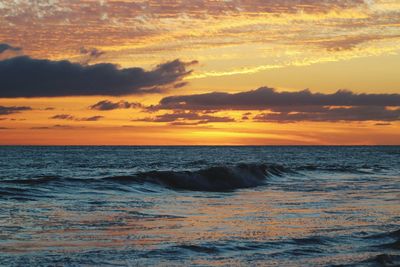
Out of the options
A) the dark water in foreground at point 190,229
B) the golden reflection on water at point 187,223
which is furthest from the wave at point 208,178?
the golden reflection on water at point 187,223

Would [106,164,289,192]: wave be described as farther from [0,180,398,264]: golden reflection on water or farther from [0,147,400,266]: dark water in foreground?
[0,180,398,264]: golden reflection on water

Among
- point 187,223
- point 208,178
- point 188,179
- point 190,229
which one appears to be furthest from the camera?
point 208,178

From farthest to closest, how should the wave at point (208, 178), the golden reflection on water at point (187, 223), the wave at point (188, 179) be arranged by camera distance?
the wave at point (208, 178) < the wave at point (188, 179) < the golden reflection on water at point (187, 223)

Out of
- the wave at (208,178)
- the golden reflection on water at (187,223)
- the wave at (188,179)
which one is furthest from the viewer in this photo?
the wave at (208,178)

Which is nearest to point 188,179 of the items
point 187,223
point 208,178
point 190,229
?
point 208,178

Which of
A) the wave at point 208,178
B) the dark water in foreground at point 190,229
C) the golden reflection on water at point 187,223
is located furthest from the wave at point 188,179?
the golden reflection on water at point 187,223

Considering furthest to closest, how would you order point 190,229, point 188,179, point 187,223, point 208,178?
point 208,178 < point 188,179 < point 187,223 < point 190,229

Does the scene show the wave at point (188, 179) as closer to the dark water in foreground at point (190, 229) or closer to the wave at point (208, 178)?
the wave at point (208, 178)

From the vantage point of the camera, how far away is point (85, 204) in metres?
26.4

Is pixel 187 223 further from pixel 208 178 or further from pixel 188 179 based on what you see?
pixel 208 178

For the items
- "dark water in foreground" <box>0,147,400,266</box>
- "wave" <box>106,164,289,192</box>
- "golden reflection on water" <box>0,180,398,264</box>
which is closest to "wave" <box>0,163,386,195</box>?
"wave" <box>106,164,289,192</box>

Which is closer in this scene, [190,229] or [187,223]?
[190,229]

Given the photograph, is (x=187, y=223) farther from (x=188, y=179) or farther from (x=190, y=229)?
(x=188, y=179)

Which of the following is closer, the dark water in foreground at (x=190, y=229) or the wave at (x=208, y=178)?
the dark water in foreground at (x=190, y=229)
